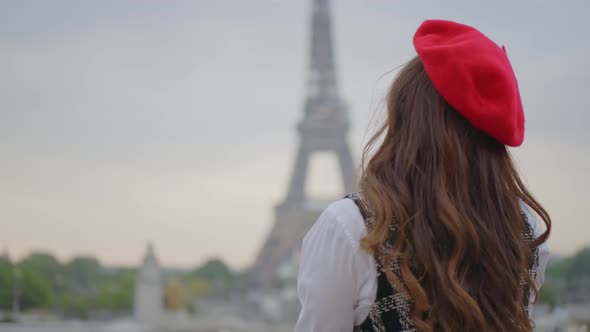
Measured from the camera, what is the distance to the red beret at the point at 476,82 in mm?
1812

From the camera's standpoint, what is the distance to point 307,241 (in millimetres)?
1747

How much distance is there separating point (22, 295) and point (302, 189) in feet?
45.1

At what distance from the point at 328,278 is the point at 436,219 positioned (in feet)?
0.81

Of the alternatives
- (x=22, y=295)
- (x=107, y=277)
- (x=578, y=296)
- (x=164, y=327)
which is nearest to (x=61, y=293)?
(x=22, y=295)

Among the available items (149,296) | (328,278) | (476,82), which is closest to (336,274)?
(328,278)

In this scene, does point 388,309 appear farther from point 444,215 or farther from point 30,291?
point 30,291

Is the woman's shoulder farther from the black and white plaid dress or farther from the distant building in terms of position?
the distant building

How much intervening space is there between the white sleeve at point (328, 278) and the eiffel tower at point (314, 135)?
3969cm

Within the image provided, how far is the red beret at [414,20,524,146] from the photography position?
71.4 inches

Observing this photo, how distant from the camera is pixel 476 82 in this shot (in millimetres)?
1821

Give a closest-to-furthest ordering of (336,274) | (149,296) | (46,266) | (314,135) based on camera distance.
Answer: (336,274), (149,296), (314,135), (46,266)

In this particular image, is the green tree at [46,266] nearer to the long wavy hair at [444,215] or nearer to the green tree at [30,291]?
the green tree at [30,291]

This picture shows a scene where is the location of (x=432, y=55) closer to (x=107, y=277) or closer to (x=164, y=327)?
(x=164, y=327)

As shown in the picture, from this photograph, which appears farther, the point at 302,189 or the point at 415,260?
the point at 302,189
